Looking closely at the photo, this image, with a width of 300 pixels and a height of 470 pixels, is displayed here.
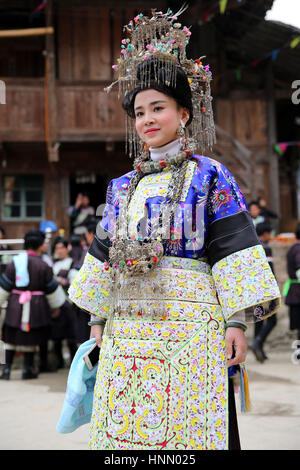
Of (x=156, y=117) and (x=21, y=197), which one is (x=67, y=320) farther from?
(x=21, y=197)

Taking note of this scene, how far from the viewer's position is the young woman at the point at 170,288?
226 centimetres

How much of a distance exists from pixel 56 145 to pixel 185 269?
9428mm

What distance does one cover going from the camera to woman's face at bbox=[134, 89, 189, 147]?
99.1 inches

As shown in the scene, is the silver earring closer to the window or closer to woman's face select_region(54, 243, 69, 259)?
woman's face select_region(54, 243, 69, 259)

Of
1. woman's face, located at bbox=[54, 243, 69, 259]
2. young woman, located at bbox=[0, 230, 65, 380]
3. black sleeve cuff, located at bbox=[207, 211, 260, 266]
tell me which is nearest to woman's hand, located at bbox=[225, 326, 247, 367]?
black sleeve cuff, located at bbox=[207, 211, 260, 266]

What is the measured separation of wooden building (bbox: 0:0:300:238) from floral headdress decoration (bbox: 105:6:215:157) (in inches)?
327

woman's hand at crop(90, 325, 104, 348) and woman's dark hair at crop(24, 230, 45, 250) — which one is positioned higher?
woman's dark hair at crop(24, 230, 45, 250)

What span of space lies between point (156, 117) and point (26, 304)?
4779 mm

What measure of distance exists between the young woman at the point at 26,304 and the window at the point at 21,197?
572 centimetres

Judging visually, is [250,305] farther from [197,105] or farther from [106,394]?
[197,105]

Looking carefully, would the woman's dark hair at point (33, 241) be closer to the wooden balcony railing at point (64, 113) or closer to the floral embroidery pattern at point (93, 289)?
the floral embroidery pattern at point (93, 289)

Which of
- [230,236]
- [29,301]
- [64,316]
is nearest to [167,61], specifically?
[230,236]

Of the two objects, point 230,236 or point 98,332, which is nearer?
point 230,236

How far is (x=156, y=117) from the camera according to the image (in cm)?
252
